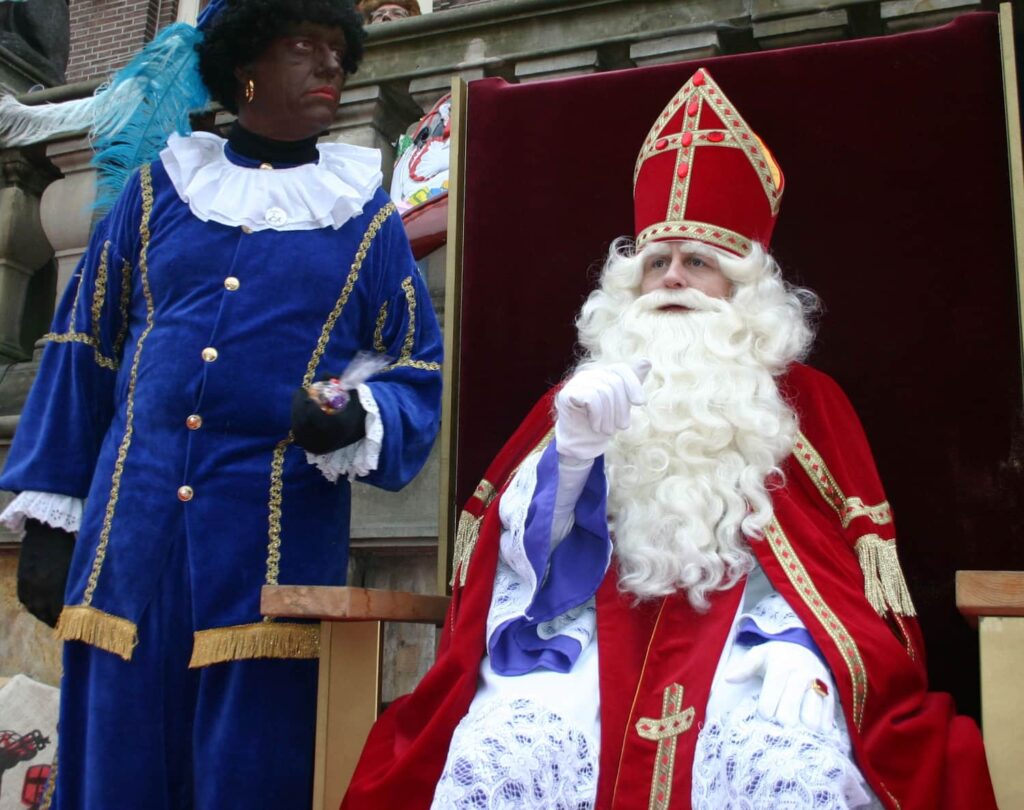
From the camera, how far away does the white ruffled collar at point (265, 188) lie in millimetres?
2350

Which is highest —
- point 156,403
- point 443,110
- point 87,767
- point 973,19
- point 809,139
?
point 443,110

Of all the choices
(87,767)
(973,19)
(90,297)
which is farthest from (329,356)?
(973,19)

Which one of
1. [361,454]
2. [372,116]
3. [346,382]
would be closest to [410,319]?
[346,382]

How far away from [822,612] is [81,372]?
143cm

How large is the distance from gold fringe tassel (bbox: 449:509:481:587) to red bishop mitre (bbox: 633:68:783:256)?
669mm

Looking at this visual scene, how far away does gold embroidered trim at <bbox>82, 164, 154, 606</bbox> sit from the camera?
2.15 metres

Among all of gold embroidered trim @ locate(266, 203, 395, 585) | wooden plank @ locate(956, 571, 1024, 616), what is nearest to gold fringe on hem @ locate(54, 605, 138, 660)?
gold embroidered trim @ locate(266, 203, 395, 585)

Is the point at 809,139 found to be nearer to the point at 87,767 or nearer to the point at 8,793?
the point at 87,767

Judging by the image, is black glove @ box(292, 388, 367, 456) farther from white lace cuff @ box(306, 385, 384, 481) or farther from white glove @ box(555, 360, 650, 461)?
white glove @ box(555, 360, 650, 461)

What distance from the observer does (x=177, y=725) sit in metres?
2.13

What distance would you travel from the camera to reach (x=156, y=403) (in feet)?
7.27

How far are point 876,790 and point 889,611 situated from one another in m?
0.40

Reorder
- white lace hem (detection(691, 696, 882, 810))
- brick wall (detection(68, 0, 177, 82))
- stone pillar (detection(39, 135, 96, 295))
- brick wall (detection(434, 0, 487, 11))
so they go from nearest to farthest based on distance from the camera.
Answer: white lace hem (detection(691, 696, 882, 810)) < stone pillar (detection(39, 135, 96, 295)) < brick wall (detection(434, 0, 487, 11)) < brick wall (detection(68, 0, 177, 82))

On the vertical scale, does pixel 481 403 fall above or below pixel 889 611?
above
